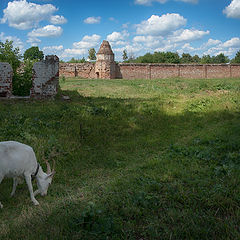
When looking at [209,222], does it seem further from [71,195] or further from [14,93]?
[14,93]

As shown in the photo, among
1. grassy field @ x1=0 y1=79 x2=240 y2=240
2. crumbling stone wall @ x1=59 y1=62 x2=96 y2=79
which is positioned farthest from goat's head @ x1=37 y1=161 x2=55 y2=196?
crumbling stone wall @ x1=59 y1=62 x2=96 y2=79

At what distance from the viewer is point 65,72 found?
30.8m

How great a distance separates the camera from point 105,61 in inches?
1176

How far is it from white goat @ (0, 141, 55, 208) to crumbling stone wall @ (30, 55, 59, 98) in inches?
284

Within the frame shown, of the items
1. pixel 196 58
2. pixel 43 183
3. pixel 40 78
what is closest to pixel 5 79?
pixel 40 78

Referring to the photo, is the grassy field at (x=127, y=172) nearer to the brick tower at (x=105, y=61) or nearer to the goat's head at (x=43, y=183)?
the goat's head at (x=43, y=183)

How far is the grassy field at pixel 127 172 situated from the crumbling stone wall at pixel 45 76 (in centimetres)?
68

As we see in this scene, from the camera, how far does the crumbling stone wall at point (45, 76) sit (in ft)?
37.0

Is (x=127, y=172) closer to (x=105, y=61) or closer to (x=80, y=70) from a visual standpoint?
(x=105, y=61)

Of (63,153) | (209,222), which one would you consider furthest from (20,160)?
(209,222)

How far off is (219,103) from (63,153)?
8413mm

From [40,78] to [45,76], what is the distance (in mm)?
235

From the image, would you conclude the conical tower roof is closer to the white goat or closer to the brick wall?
the brick wall

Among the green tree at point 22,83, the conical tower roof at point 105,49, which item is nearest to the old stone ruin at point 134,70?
the conical tower roof at point 105,49
